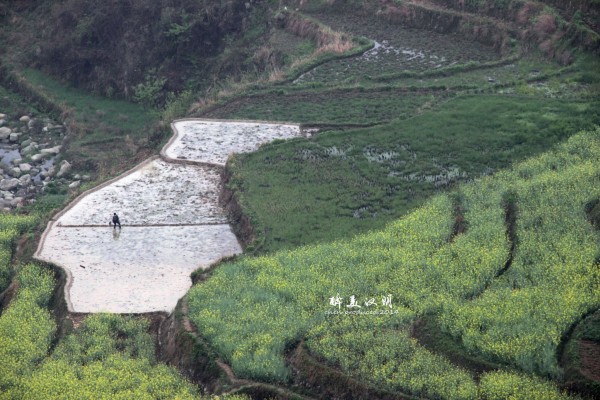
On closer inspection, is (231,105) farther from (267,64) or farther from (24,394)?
(24,394)

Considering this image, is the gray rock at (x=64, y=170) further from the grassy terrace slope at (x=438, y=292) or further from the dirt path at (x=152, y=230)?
the grassy terrace slope at (x=438, y=292)

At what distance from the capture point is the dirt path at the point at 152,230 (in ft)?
73.6

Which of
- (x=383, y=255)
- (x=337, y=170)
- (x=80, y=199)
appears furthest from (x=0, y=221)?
(x=383, y=255)

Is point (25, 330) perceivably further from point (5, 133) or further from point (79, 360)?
point (5, 133)

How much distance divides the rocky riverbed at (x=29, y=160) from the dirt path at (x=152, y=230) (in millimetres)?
6148

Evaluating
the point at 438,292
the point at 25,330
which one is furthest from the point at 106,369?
the point at 438,292

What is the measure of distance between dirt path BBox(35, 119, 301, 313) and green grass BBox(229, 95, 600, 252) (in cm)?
133

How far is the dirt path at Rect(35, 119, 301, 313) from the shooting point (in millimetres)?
22422

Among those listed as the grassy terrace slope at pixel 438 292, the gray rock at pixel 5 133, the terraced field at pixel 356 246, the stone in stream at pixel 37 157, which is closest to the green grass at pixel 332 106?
the terraced field at pixel 356 246

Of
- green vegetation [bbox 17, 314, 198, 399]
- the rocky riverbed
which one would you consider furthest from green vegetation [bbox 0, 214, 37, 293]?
the rocky riverbed

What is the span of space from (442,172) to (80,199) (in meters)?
11.1

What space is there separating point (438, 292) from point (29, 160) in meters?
23.4

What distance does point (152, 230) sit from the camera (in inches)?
1008

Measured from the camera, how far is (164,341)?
20406 mm
